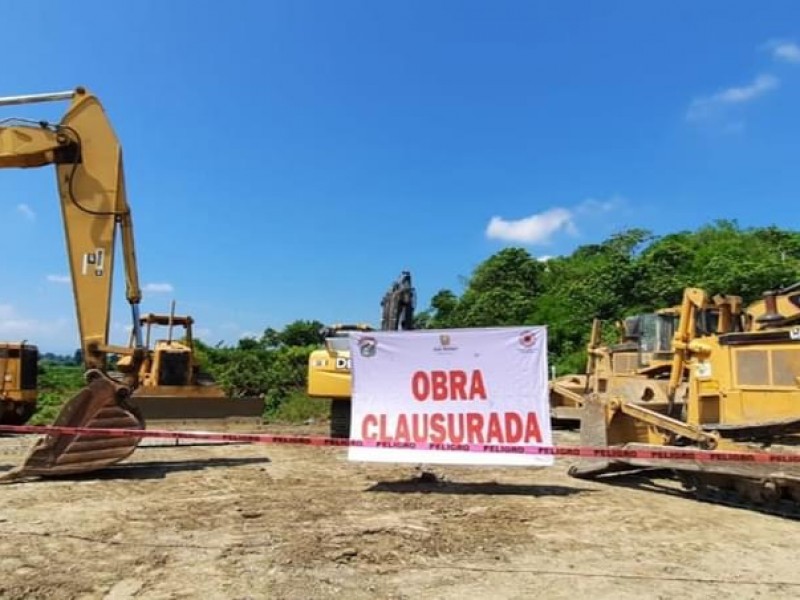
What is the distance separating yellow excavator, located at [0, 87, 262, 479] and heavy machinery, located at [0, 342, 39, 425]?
5.13 metres

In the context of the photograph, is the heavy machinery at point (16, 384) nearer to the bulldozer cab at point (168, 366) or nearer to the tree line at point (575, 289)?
the bulldozer cab at point (168, 366)

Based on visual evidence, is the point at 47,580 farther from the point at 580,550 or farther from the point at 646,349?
the point at 646,349

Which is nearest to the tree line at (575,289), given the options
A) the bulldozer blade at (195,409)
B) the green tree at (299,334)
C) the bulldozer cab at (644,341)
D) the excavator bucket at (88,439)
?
the green tree at (299,334)

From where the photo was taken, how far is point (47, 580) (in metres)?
4.71

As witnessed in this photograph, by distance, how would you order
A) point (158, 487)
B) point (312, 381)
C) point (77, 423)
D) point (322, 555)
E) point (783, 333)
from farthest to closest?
point (312, 381), point (77, 423), point (158, 487), point (783, 333), point (322, 555)

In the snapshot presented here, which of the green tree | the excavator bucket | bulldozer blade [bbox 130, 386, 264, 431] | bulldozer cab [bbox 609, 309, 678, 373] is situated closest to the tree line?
the green tree

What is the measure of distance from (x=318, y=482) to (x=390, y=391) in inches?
61.0

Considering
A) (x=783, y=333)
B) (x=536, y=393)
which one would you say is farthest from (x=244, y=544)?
(x=783, y=333)

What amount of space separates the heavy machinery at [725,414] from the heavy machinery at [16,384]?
10891 millimetres

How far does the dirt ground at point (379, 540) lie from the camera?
4.66m

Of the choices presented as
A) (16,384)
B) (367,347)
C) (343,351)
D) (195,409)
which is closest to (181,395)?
(195,409)

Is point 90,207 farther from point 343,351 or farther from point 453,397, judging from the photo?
point 453,397

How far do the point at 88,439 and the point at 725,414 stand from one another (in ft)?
25.3

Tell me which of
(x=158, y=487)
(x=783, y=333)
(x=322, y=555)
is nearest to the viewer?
(x=322, y=555)
